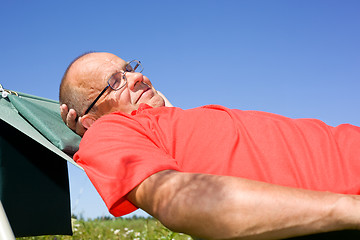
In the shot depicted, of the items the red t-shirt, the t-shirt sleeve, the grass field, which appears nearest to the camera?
the t-shirt sleeve

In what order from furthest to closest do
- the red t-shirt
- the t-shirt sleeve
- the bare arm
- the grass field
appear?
the grass field < the red t-shirt < the t-shirt sleeve < the bare arm

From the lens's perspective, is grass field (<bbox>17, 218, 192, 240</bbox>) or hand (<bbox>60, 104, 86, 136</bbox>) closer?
hand (<bbox>60, 104, 86, 136</bbox>)

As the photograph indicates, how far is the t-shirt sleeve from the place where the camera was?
1.79 m

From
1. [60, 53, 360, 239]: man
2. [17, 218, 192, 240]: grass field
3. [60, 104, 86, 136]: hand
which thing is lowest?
[17, 218, 192, 240]: grass field

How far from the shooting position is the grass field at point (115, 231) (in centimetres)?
454

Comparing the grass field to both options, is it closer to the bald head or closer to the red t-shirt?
the bald head

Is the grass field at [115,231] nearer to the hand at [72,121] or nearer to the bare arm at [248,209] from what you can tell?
the hand at [72,121]

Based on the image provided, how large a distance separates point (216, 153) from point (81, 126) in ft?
4.30

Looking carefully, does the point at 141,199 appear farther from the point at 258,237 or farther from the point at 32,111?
the point at 32,111

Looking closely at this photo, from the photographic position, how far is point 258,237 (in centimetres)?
159

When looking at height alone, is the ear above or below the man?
below

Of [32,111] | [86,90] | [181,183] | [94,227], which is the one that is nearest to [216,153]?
[181,183]

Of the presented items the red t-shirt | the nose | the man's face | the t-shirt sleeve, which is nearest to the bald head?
the man's face

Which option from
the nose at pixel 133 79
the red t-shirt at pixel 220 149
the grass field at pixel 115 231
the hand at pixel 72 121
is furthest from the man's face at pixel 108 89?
the grass field at pixel 115 231
